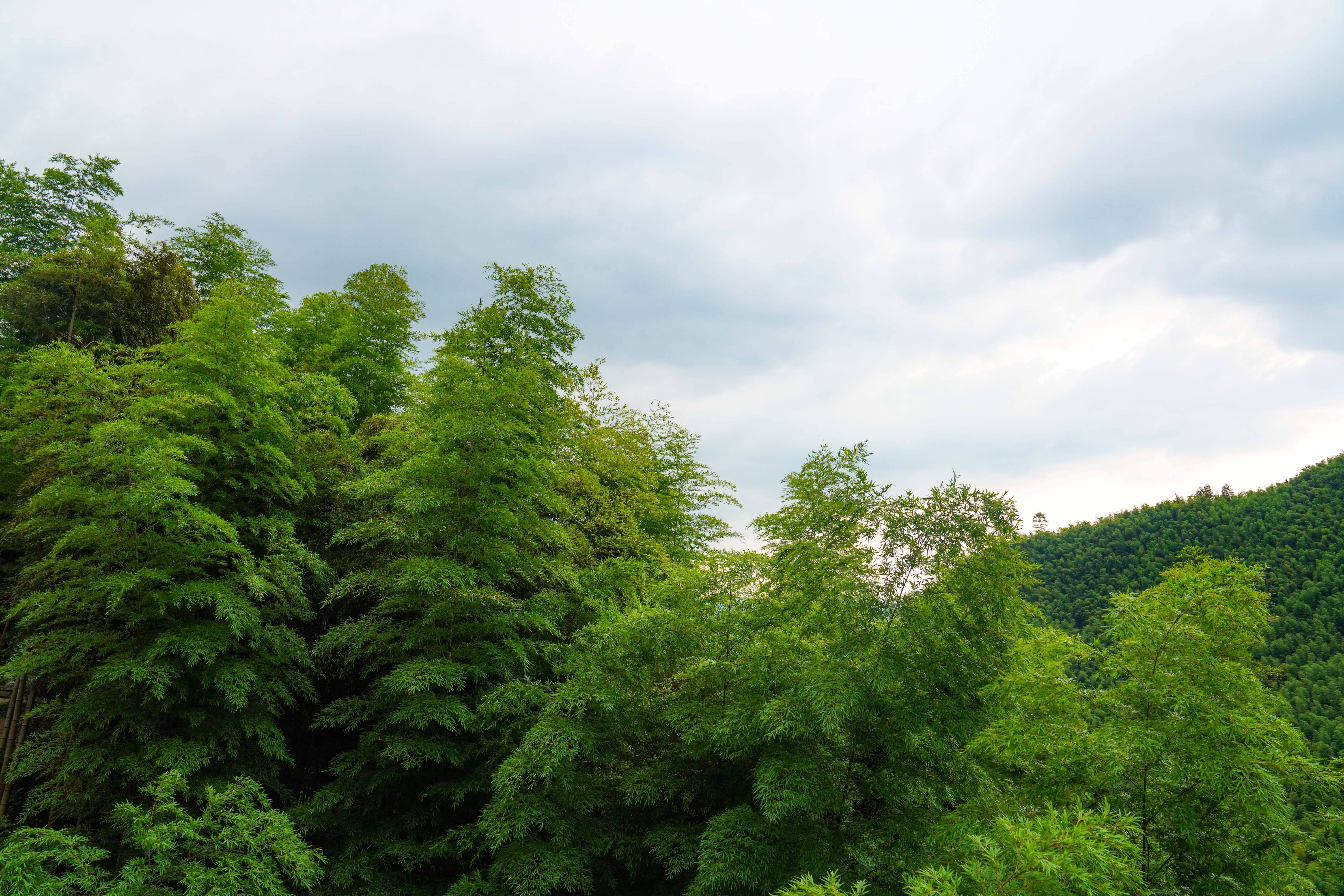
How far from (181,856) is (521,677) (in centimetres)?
363

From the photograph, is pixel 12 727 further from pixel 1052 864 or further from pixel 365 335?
pixel 1052 864

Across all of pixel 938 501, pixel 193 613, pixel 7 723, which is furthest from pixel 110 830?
pixel 938 501

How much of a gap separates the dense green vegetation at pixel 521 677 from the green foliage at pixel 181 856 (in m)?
0.04

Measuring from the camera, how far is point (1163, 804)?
14.2 ft

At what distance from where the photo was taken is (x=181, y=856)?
5.52 meters

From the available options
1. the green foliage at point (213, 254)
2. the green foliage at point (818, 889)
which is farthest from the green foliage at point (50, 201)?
the green foliage at point (818, 889)

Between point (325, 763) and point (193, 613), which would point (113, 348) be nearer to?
point (193, 613)

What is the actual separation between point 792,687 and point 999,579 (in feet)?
6.77

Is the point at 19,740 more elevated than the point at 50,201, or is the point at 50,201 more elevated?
the point at 50,201

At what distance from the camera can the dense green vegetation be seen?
14.6 ft

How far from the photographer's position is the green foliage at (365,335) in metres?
13.7

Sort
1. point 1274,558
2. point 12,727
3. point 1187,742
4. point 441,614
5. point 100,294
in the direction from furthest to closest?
point 1274,558
point 100,294
point 12,727
point 441,614
point 1187,742

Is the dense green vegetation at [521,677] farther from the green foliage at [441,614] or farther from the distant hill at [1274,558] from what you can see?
the distant hill at [1274,558]

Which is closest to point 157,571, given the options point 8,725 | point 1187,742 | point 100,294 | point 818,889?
point 8,725
